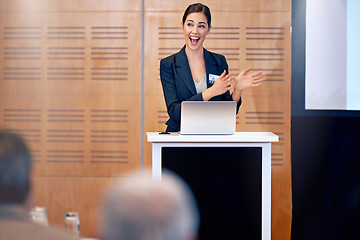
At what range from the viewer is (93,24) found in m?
4.97

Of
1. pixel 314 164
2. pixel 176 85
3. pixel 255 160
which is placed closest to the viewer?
pixel 255 160

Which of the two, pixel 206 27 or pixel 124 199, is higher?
pixel 206 27

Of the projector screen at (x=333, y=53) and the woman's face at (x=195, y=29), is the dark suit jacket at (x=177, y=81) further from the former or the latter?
the projector screen at (x=333, y=53)

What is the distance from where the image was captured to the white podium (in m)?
3.06

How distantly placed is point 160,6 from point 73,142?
1649 mm

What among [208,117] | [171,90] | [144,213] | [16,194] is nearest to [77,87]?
[171,90]

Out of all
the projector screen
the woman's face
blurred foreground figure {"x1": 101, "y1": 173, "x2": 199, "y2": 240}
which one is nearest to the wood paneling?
the woman's face

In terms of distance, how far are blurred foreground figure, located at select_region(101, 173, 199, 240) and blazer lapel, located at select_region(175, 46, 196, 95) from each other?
2.91 meters

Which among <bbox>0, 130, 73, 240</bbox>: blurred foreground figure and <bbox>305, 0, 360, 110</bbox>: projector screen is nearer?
<bbox>0, 130, 73, 240</bbox>: blurred foreground figure

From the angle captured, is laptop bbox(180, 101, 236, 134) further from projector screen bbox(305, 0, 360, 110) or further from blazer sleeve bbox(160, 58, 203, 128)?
projector screen bbox(305, 0, 360, 110)

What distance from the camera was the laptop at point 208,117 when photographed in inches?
119

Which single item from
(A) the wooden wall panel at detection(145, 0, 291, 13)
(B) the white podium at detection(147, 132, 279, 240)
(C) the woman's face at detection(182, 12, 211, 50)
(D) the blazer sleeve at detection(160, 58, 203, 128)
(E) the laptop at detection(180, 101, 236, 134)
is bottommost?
(B) the white podium at detection(147, 132, 279, 240)

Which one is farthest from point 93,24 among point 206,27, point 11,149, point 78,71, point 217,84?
point 11,149

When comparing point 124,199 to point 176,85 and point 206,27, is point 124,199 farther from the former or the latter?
point 206,27
